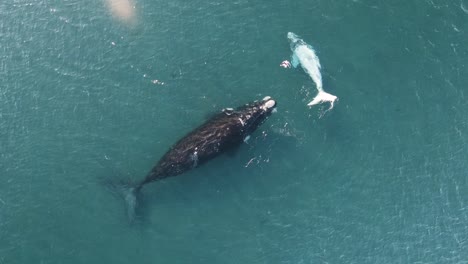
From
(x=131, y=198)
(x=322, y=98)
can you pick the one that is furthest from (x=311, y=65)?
(x=131, y=198)

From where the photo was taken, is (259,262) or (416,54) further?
(416,54)

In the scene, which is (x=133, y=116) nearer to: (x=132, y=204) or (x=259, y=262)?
(x=132, y=204)

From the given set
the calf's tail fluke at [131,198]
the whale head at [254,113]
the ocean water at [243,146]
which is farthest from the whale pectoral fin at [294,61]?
the calf's tail fluke at [131,198]

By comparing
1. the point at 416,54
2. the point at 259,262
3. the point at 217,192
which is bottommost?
the point at 259,262

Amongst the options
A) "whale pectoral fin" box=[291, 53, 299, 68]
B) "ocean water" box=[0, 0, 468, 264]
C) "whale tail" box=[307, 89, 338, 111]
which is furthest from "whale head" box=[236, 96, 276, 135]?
"whale pectoral fin" box=[291, 53, 299, 68]

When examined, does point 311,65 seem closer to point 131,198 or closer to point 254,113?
point 254,113

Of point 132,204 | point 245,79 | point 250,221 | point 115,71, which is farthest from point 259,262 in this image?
point 115,71

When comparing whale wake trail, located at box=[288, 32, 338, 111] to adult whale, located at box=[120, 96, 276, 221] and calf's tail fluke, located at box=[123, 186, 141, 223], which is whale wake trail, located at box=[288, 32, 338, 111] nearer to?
adult whale, located at box=[120, 96, 276, 221]
